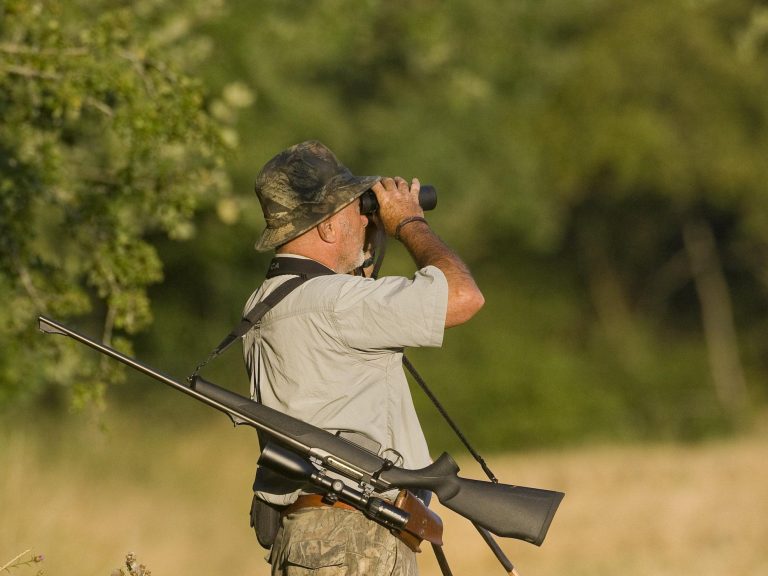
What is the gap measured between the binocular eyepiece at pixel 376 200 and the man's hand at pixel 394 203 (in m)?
0.03

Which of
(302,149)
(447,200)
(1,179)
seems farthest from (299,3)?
(302,149)

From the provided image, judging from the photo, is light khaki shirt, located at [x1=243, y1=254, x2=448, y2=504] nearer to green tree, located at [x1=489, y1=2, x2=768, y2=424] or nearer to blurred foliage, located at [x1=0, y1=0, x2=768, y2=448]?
blurred foliage, located at [x1=0, y1=0, x2=768, y2=448]

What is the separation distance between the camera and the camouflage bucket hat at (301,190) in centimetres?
449

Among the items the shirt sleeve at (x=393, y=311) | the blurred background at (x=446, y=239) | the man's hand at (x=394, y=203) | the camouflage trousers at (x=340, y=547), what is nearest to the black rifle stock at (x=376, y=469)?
the camouflage trousers at (x=340, y=547)

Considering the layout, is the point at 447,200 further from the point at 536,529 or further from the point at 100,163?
the point at 536,529

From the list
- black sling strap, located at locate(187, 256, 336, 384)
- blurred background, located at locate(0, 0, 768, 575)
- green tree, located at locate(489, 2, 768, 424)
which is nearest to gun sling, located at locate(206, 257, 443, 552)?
black sling strap, located at locate(187, 256, 336, 384)

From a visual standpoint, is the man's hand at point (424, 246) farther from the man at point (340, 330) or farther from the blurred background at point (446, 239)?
the blurred background at point (446, 239)

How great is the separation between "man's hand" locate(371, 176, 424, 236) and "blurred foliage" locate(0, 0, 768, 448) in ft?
9.74

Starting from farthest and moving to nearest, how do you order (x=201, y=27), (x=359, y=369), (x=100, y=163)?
(x=201, y=27) < (x=100, y=163) < (x=359, y=369)

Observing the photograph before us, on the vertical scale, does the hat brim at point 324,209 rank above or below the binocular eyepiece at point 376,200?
below

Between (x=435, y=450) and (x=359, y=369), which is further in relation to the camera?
(x=435, y=450)

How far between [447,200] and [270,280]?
51.7 feet

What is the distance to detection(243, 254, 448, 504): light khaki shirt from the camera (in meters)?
4.20

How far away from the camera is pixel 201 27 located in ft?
44.6
